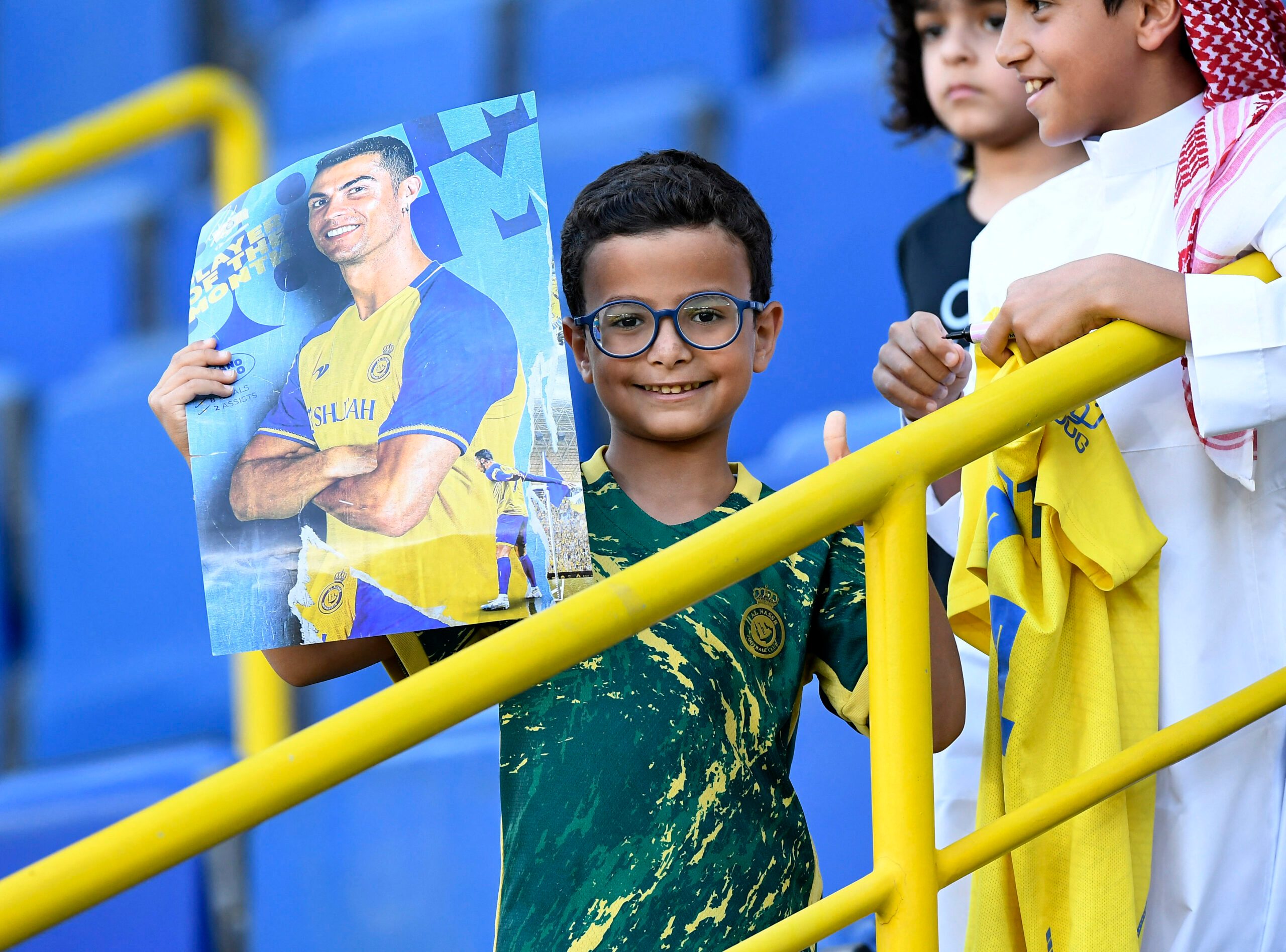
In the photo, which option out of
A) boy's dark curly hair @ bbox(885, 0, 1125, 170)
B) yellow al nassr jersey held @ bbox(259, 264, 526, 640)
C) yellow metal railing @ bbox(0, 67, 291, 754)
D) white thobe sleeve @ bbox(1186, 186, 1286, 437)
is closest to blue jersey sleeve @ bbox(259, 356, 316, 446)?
yellow al nassr jersey held @ bbox(259, 264, 526, 640)

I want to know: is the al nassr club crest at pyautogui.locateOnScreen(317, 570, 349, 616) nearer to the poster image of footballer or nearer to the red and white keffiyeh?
the poster image of footballer

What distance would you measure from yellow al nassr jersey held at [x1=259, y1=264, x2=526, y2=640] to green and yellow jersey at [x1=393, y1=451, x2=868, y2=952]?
0.09m

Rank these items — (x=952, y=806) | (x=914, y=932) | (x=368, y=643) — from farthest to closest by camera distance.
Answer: (x=952, y=806), (x=368, y=643), (x=914, y=932)

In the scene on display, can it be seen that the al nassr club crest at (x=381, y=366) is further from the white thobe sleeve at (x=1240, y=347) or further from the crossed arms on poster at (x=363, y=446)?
the white thobe sleeve at (x=1240, y=347)

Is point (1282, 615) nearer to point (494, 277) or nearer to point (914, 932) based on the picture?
point (914, 932)

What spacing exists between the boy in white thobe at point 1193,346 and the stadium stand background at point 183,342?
628 millimetres

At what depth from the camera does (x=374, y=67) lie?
2879 mm

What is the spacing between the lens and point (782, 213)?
2.36m

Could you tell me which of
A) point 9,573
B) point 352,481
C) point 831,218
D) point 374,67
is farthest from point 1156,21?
point 9,573

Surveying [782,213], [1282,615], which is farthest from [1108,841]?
[782,213]

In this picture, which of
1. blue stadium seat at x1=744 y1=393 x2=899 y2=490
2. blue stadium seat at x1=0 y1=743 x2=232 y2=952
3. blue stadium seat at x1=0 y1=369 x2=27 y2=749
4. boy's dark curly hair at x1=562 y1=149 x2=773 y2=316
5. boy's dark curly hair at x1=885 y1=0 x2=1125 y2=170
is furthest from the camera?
blue stadium seat at x1=0 y1=369 x2=27 y2=749

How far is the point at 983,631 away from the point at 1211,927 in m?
0.25

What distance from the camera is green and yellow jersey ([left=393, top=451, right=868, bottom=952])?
3.01 feet

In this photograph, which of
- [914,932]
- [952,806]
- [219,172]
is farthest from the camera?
[219,172]
